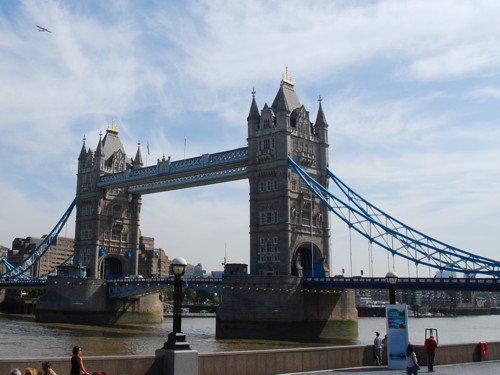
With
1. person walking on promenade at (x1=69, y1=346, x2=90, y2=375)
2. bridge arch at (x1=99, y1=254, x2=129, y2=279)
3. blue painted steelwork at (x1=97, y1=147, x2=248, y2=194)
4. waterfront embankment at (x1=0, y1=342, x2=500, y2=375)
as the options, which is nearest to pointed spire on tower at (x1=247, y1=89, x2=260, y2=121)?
blue painted steelwork at (x1=97, y1=147, x2=248, y2=194)

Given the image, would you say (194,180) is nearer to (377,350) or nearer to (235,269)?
(235,269)

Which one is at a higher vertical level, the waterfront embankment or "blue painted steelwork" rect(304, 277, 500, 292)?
"blue painted steelwork" rect(304, 277, 500, 292)

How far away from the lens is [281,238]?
62.4m

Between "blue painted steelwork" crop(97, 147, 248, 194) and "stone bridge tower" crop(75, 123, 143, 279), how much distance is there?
2284 millimetres

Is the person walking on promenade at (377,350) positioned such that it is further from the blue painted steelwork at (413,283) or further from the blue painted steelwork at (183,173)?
the blue painted steelwork at (183,173)

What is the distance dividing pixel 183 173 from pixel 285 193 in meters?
17.5

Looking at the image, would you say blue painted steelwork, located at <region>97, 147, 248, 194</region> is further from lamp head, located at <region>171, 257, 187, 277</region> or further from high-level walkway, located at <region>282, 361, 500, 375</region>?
lamp head, located at <region>171, 257, 187, 277</region>

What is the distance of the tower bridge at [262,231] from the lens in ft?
187

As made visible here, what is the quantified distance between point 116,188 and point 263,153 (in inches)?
1259

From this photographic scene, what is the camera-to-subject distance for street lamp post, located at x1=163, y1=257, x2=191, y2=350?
17.7 metres

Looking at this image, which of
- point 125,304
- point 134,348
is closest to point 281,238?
point 134,348

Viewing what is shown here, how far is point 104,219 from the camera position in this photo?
87.2 meters

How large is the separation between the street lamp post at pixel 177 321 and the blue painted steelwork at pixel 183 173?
163ft

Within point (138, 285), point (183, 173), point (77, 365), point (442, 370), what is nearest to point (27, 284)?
point (138, 285)
